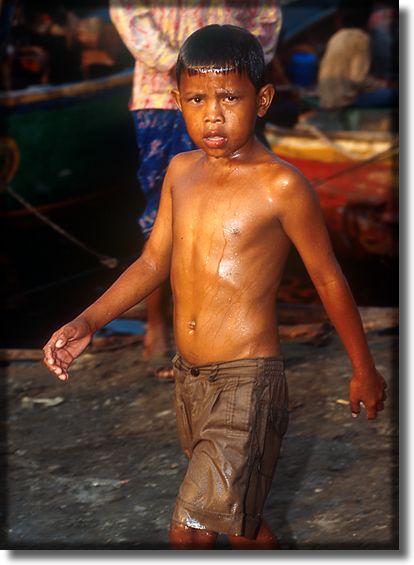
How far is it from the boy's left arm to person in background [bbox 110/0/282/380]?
7.66 ft

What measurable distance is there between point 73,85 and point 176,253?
668 cm

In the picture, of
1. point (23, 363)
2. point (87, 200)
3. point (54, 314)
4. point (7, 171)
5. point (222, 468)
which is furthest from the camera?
point (87, 200)

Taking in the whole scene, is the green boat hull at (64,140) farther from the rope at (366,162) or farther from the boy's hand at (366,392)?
the boy's hand at (366,392)

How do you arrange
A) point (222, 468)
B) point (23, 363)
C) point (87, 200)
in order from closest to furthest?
point (222, 468) → point (23, 363) → point (87, 200)

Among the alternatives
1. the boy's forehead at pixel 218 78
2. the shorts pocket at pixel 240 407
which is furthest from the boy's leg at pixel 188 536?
the boy's forehead at pixel 218 78

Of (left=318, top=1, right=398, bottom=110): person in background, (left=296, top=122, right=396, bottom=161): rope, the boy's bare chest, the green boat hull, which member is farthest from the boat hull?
the boy's bare chest

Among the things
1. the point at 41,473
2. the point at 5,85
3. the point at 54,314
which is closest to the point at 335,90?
the point at 5,85

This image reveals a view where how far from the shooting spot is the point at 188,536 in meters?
3.27

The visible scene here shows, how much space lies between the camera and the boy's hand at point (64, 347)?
3.25 metres

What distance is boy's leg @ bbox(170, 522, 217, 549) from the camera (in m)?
3.26

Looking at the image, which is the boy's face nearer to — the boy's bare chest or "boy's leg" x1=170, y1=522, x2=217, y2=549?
the boy's bare chest

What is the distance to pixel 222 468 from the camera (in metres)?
3.20

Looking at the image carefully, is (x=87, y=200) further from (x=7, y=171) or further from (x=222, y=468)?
(x=222, y=468)

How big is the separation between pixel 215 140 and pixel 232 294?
47 centimetres
